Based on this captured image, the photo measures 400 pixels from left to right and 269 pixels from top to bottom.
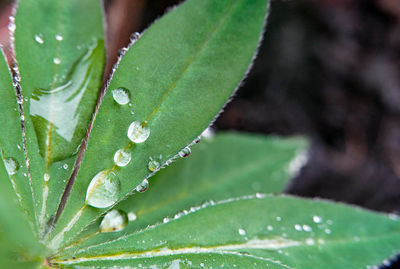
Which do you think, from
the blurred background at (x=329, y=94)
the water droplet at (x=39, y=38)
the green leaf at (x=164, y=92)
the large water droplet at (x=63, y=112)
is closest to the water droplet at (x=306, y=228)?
the green leaf at (x=164, y=92)

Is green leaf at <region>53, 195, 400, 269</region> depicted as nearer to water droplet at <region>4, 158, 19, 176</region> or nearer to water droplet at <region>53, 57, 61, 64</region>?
water droplet at <region>4, 158, 19, 176</region>

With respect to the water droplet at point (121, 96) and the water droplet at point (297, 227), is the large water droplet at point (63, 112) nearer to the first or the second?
the water droplet at point (121, 96)

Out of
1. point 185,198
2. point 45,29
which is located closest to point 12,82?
point 45,29

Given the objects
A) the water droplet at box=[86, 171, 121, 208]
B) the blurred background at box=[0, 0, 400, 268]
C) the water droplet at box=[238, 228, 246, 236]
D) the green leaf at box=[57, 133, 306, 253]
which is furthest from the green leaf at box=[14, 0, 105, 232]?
the blurred background at box=[0, 0, 400, 268]

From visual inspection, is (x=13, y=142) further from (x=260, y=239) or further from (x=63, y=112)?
(x=260, y=239)

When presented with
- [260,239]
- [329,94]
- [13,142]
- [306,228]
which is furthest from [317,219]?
[329,94]

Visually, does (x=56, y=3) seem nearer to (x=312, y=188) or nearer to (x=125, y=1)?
(x=125, y=1)
